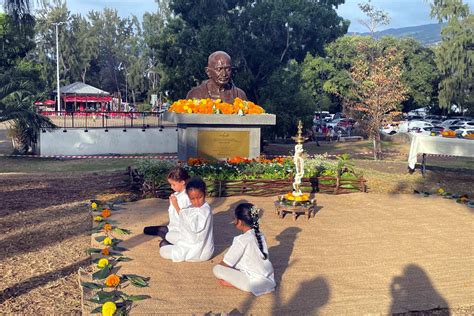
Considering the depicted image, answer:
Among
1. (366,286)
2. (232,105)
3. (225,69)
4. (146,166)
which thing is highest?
(225,69)

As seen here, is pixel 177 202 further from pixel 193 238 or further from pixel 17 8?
pixel 17 8

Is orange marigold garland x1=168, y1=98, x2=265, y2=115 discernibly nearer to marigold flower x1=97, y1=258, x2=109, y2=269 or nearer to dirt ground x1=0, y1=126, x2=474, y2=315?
dirt ground x1=0, y1=126, x2=474, y2=315

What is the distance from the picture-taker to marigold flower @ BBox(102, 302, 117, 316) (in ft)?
16.3

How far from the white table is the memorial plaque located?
5.75 meters

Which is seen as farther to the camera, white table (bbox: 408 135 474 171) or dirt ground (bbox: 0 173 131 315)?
white table (bbox: 408 135 474 171)

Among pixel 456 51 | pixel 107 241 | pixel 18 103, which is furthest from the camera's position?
pixel 456 51

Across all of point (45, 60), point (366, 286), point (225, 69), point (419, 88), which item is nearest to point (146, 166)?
point (225, 69)

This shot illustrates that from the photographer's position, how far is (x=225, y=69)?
14.2 m

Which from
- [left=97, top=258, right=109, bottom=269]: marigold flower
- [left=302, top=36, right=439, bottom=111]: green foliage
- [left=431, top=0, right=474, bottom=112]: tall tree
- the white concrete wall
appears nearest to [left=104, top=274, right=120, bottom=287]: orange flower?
[left=97, top=258, right=109, bottom=269]: marigold flower

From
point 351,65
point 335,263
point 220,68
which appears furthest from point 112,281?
point 351,65

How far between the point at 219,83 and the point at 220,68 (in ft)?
1.51

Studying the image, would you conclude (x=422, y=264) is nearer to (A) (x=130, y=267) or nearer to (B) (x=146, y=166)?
(A) (x=130, y=267)

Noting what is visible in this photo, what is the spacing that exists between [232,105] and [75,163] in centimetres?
974

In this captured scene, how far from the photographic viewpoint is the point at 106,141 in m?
24.9
